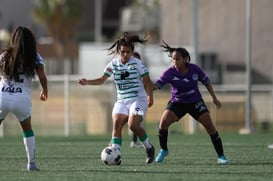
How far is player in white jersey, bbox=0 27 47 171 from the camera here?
48.9ft

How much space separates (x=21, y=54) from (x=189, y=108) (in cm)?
340

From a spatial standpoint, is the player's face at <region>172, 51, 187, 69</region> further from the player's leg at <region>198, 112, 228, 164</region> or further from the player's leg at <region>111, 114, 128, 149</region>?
the player's leg at <region>111, 114, 128, 149</region>

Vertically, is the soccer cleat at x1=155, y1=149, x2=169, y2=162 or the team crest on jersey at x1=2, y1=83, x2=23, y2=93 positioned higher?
the team crest on jersey at x1=2, y1=83, x2=23, y2=93

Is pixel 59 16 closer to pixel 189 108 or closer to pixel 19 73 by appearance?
pixel 189 108

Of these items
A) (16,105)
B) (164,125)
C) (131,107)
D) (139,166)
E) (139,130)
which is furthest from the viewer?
(164,125)

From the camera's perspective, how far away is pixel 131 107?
16719mm

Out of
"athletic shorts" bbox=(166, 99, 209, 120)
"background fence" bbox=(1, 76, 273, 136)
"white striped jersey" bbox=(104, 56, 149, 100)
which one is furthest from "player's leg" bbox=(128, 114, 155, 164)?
"background fence" bbox=(1, 76, 273, 136)

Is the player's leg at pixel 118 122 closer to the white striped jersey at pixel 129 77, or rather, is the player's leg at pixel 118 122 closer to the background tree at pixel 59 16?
the white striped jersey at pixel 129 77

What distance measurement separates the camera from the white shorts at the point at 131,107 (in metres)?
16.7

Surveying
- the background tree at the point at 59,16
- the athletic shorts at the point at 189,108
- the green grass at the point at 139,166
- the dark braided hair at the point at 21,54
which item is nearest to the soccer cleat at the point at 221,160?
the green grass at the point at 139,166

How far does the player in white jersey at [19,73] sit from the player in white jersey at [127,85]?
5.63 feet

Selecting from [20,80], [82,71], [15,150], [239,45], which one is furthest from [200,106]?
[239,45]

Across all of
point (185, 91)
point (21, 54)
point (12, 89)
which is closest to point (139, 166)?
point (185, 91)

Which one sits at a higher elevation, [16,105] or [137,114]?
[16,105]
